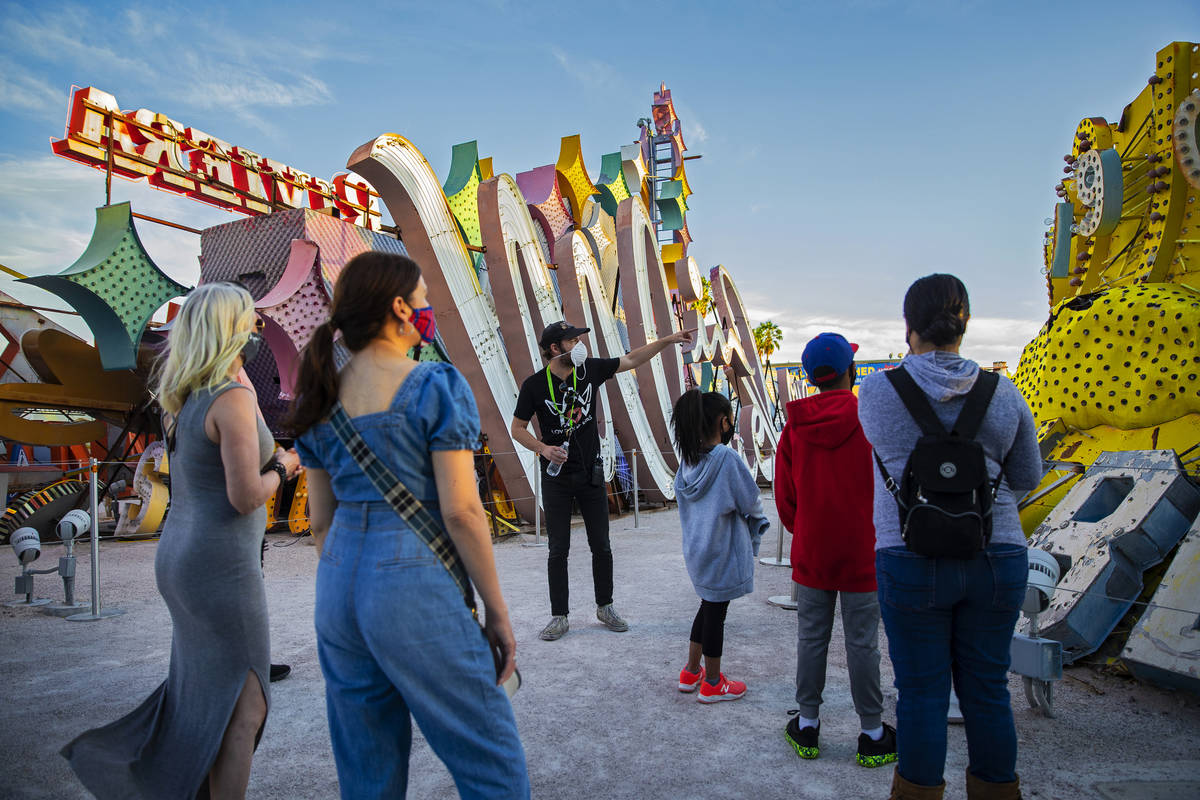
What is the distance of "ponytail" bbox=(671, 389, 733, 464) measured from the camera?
347 cm

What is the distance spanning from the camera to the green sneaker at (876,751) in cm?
268

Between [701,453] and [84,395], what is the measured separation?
12.4m

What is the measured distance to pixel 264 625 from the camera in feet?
7.07

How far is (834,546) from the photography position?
2805mm

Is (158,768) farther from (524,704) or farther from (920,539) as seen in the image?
(920,539)

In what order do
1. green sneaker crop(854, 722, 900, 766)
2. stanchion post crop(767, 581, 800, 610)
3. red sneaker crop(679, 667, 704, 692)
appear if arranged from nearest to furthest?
green sneaker crop(854, 722, 900, 766), red sneaker crop(679, 667, 704, 692), stanchion post crop(767, 581, 800, 610)

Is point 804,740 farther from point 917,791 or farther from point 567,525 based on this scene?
point 567,525

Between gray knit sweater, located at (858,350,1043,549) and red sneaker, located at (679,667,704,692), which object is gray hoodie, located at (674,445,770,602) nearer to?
red sneaker, located at (679,667,704,692)

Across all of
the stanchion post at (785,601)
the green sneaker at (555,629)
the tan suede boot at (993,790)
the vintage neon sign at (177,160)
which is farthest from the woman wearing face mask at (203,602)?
the vintage neon sign at (177,160)

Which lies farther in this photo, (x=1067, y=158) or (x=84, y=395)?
(x=84, y=395)

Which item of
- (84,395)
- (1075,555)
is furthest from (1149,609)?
(84,395)

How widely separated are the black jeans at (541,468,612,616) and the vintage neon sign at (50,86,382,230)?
8154mm

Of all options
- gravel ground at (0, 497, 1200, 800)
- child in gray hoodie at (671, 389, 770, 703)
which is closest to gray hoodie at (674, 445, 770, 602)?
child in gray hoodie at (671, 389, 770, 703)

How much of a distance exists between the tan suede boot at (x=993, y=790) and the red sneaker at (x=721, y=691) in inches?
55.0
